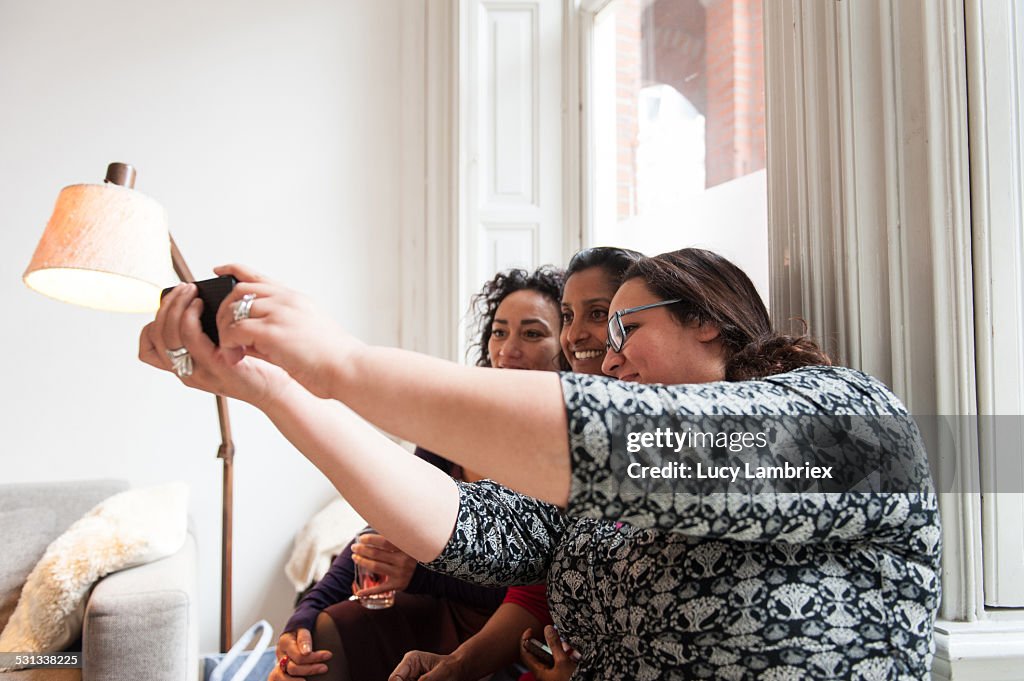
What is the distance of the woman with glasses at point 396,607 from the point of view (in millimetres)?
1586

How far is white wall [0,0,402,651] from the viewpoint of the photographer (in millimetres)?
3094

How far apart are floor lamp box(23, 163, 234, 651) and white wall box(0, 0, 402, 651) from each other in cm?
138

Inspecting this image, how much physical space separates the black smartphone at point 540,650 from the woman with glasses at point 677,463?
216 mm

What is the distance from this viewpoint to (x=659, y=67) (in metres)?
2.68

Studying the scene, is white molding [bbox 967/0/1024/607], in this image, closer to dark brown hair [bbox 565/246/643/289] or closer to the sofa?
dark brown hair [bbox 565/246/643/289]

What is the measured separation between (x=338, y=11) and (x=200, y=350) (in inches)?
118

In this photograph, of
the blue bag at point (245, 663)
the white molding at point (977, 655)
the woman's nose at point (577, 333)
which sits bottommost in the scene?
the blue bag at point (245, 663)

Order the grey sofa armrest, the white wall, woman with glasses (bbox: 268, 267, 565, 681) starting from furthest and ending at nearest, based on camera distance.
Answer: the white wall
the grey sofa armrest
woman with glasses (bbox: 268, 267, 565, 681)

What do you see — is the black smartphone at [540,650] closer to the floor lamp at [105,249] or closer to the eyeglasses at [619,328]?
the eyeglasses at [619,328]

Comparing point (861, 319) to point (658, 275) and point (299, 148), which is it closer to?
point (658, 275)

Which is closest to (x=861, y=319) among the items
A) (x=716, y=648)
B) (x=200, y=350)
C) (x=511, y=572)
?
(x=716, y=648)

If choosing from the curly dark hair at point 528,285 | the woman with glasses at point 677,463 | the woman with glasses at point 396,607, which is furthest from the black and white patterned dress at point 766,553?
the curly dark hair at point 528,285

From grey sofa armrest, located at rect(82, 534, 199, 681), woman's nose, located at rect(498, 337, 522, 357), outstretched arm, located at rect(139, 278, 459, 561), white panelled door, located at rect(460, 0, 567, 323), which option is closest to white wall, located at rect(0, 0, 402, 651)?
white panelled door, located at rect(460, 0, 567, 323)

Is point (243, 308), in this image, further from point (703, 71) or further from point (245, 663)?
point (703, 71)
